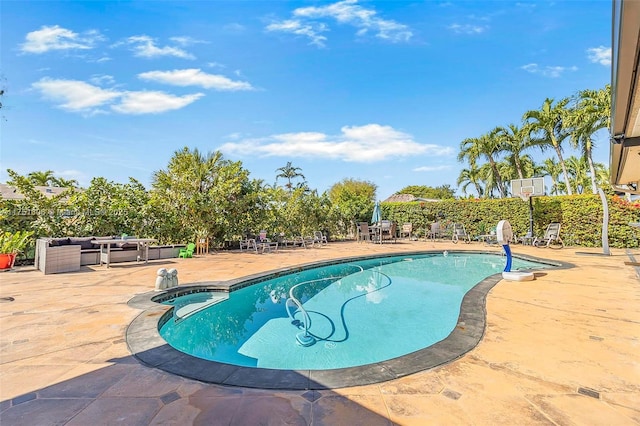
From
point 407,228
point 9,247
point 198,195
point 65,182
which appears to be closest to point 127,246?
point 9,247

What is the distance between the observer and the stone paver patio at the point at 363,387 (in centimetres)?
196

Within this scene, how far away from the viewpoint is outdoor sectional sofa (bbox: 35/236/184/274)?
7.20 m

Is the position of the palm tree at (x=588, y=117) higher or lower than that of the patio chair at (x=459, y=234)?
higher

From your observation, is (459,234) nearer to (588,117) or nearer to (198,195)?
(588,117)

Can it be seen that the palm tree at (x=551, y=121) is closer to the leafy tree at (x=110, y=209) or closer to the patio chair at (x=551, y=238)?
the patio chair at (x=551, y=238)

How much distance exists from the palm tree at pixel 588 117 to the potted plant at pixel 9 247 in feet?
74.2

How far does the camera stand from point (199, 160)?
43.2 feet

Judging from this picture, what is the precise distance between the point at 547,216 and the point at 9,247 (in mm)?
19451

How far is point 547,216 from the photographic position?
13805 millimetres

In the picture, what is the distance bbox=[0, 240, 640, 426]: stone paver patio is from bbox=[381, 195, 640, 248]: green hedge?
408 inches

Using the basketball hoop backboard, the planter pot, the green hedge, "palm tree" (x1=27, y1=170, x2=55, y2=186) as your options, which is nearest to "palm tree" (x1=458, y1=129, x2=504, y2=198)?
the green hedge

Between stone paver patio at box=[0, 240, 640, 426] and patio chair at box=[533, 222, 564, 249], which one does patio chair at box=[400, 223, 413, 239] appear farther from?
stone paver patio at box=[0, 240, 640, 426]

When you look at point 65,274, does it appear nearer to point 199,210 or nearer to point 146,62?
point 199,210

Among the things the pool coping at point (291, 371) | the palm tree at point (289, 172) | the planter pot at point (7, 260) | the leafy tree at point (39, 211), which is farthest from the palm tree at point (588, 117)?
the palm tree at point (289, 172)
